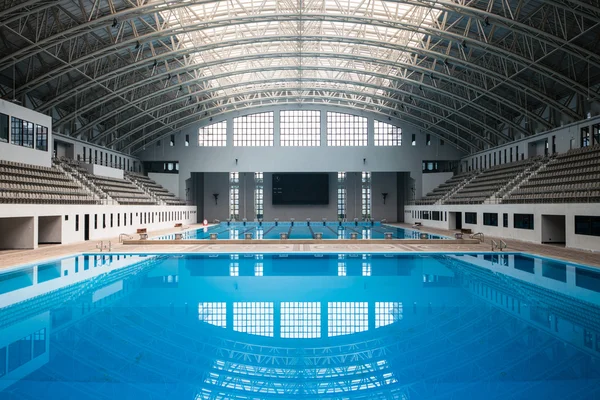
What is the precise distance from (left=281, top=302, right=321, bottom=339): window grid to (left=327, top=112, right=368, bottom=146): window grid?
37.4 meters

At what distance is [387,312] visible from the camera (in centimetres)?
948

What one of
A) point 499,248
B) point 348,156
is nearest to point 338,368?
point 499,248

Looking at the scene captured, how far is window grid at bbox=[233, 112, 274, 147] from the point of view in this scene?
152 feet

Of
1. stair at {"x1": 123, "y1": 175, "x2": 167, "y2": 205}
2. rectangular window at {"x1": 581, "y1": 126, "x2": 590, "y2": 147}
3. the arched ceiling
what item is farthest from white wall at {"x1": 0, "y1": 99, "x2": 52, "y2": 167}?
rectangular window at {"x1": 581, "y1": 126, "x2": 590, "y2": 147}

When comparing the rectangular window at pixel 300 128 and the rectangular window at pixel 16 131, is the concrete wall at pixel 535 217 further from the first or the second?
the rectangular window at pixel 16 131

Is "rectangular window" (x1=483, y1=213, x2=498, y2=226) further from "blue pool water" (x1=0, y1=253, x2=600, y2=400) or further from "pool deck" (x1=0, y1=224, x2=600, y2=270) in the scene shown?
"blue pool water" (x1=0, y1=253, x2=600, y2=400)

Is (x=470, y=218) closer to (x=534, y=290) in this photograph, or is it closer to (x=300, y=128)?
(x=300, y=128)

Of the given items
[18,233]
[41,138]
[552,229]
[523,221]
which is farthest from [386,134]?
[18,233]

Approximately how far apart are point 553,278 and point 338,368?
973cm

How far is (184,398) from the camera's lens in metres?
5.24

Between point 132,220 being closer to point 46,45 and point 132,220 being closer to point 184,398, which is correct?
point 46,45

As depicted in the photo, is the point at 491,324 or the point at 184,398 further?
the point at 491,324

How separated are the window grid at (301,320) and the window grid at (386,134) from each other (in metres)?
38.1

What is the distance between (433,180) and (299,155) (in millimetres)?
14307
